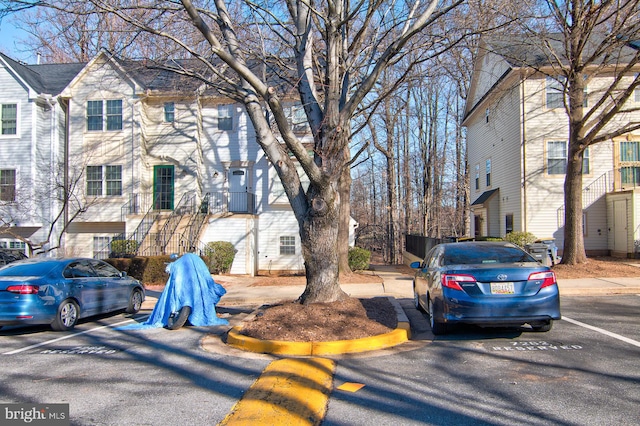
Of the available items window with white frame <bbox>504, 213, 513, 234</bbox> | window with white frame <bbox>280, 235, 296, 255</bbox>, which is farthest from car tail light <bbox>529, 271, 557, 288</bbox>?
window with white frame <bbox>504, 213, 513, 234</bbox>

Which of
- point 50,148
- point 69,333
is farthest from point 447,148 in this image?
point 69,333

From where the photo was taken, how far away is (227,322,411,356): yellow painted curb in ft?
22.5

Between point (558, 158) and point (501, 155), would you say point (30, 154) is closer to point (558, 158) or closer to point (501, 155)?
point (501, 155)

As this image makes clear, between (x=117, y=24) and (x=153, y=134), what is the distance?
12.4 m

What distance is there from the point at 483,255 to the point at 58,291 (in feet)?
24.2

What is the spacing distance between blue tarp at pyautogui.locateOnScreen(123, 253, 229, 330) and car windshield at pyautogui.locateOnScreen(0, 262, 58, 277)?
189 centimetres

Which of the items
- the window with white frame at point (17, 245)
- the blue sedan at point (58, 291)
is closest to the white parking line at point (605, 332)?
the blue sedan at point (58, 291)

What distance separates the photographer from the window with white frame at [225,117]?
2333 centimetres

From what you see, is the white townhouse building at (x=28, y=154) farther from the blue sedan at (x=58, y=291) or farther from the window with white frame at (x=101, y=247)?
the blue sedan at (x=58, y=291)

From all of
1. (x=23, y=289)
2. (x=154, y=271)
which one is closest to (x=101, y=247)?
(x=154, y=271)

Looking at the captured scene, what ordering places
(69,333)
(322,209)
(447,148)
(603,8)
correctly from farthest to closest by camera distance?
(447,148), (603,8), (69,333), (322,209)

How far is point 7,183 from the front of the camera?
22609 millimetres

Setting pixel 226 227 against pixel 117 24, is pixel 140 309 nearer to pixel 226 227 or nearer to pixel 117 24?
pixel 117 24

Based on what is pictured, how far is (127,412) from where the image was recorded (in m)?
4.59
